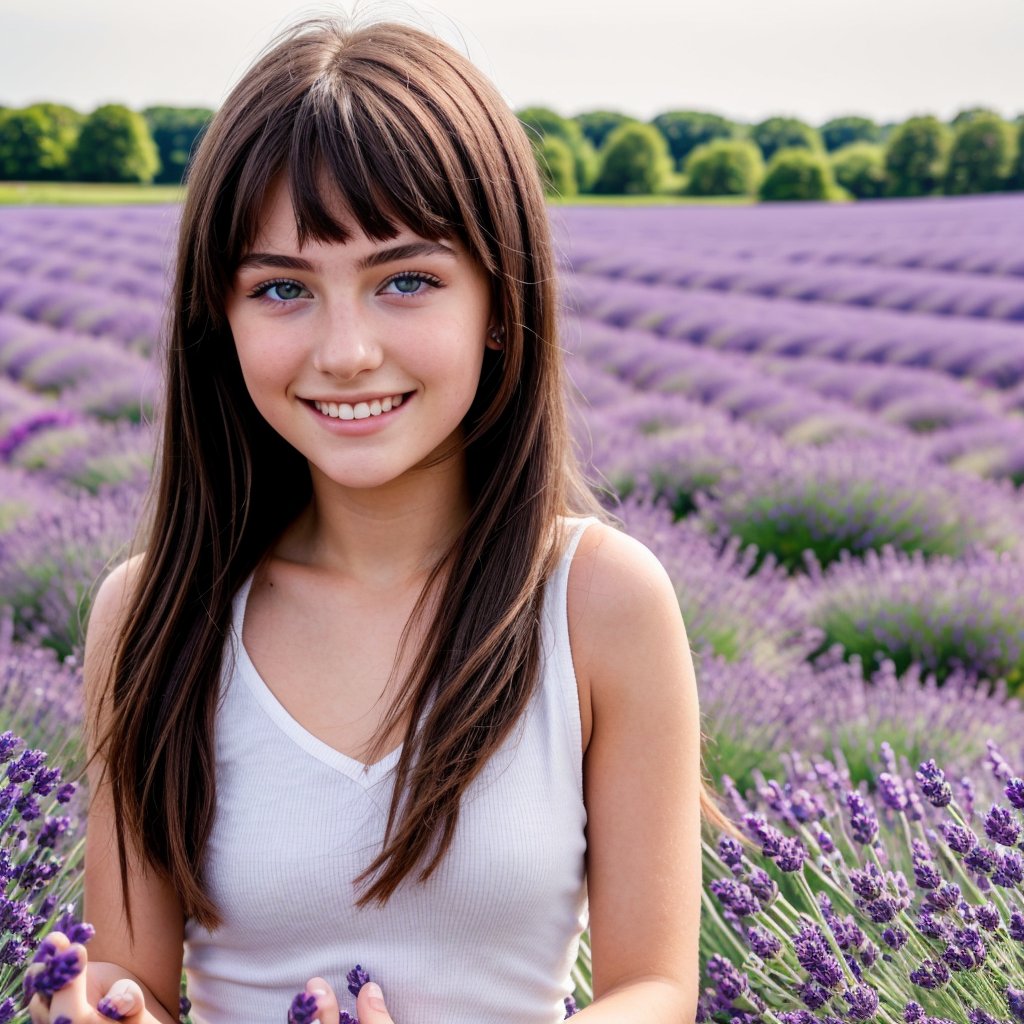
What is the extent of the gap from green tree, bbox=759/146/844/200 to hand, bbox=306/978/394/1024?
1547 inches

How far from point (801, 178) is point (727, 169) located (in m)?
5.36

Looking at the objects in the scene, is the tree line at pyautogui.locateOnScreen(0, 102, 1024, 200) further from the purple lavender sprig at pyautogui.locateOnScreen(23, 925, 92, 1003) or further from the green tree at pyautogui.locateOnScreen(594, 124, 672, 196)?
the purple lavender sprig at pyautogui.locateOnScreen(23, 925, 92, 1003)

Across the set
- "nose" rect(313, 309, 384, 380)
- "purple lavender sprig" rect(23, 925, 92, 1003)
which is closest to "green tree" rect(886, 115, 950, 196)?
"nose" rect(313, 309, 384, 380)

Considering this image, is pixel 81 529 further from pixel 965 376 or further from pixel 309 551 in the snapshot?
pixel 965 376

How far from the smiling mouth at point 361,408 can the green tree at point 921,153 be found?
35.9 m

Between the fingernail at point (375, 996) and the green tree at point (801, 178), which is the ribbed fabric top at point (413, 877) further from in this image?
the green tree at point (801, 178)

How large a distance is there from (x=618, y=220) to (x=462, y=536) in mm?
19118

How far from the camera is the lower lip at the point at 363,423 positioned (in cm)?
133

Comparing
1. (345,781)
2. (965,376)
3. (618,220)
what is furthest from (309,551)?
(618,220)

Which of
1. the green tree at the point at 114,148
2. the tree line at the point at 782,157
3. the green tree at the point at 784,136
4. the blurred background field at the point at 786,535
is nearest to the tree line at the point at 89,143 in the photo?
the green tree at the point at 114,148

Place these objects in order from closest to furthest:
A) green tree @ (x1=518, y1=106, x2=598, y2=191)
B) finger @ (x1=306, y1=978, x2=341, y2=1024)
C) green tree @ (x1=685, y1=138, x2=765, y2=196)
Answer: finger @ (x1=306, y1=978, x2=341, y2=1024), green tree @ (x1=518, y1=106, x2=598, y2=191), green tree @ (x1=685, y1=138, x2=765, y2=196)

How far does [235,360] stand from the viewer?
1545mm

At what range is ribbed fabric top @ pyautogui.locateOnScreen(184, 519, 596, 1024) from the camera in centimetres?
134

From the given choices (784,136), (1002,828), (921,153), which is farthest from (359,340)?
(784,136)
